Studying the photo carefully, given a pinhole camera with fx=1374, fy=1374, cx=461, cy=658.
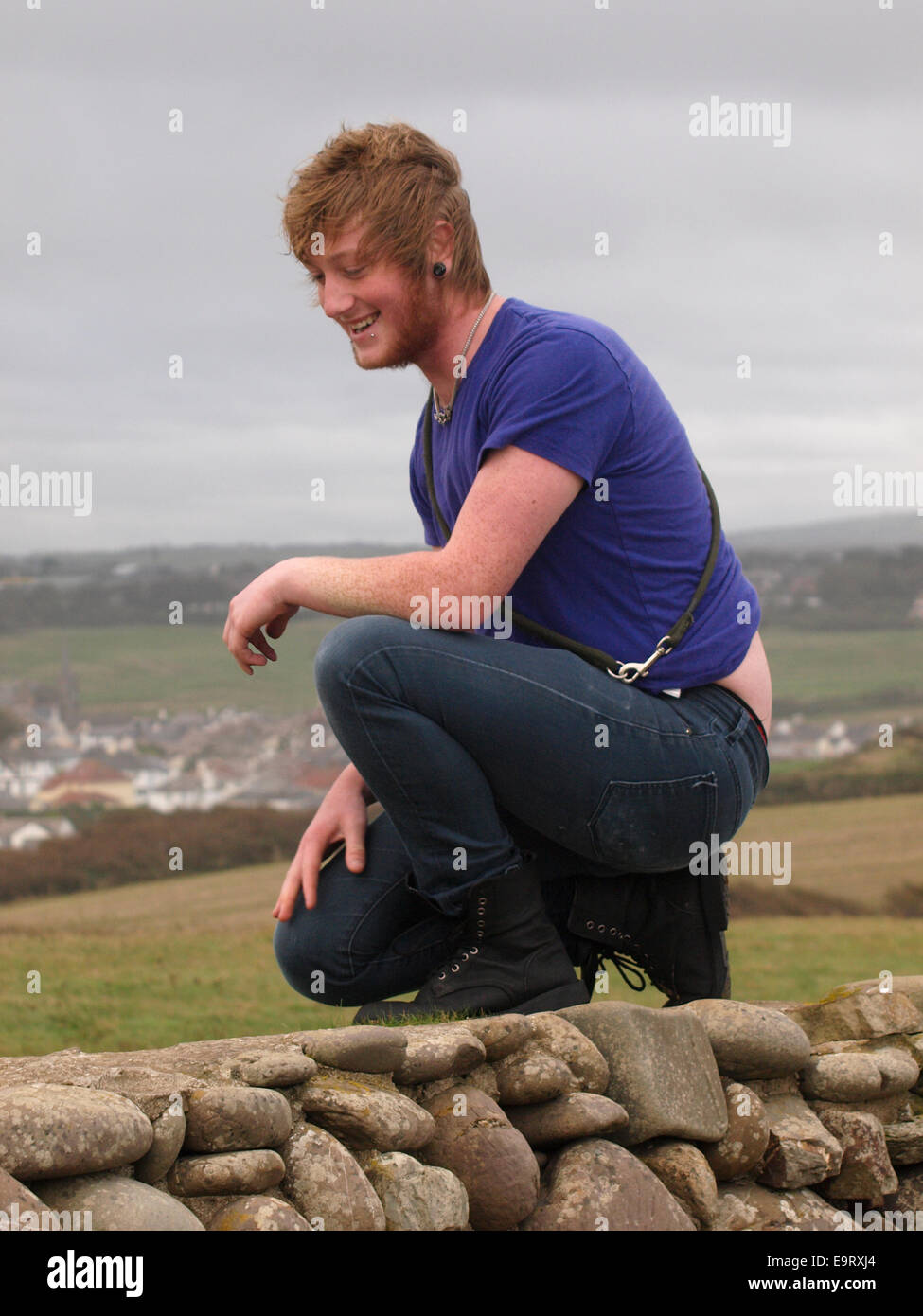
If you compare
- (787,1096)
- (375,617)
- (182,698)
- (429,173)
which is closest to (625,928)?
(787,1096)

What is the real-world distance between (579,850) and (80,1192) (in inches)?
55.1

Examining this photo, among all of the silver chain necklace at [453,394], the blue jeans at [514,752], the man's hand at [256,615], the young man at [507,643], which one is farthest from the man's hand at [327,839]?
the silver chain necklace at [453,394]

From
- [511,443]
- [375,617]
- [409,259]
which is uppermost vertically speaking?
[409,259]

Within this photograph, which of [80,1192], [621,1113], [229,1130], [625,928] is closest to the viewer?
[80,1192]

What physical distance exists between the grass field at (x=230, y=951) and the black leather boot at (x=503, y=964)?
1.35ft

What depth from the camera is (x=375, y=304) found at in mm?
3258

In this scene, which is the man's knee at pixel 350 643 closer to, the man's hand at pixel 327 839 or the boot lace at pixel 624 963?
the man's hand at pixel 327 839

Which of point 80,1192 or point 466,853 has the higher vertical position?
point 466,853

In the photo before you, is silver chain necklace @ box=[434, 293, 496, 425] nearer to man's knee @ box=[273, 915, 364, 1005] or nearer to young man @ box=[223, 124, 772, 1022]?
young man @ box=[223, 124, 772, 1022]

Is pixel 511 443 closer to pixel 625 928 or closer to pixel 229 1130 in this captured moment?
pixel 625 928

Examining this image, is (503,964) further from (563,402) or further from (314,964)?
(563,402)

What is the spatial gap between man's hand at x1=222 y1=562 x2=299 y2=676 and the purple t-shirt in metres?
0.54

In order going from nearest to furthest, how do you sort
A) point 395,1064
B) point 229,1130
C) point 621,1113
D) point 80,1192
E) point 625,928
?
1. point 80,1192
2. point 229,1130
3. point 395,1064
4. point 621,1113
5. point 625,928

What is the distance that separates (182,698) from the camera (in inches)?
1238
